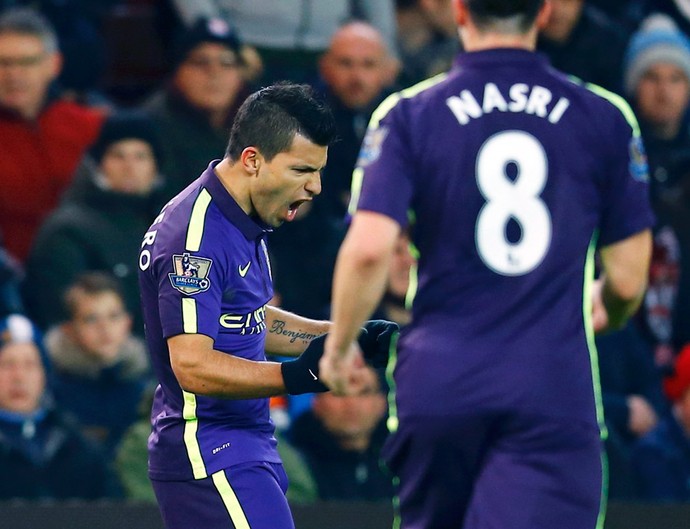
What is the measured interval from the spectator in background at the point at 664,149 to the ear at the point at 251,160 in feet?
12.2

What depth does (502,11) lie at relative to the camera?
3.06 m

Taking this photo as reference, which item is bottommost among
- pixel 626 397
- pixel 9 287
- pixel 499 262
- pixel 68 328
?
pixel 626 397

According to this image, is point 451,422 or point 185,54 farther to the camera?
point 185,54

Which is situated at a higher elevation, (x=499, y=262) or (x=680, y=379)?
(x=499, y=262)

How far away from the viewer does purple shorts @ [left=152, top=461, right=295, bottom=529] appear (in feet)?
11.8

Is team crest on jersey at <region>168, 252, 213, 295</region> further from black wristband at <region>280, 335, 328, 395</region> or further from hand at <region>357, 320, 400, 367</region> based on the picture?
hand at <region>357, 320, 400, 367</region>

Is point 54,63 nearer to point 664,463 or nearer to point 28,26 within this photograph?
point 28,26

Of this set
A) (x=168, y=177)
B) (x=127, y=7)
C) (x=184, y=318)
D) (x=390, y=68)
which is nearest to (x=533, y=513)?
(x=184, y=318)

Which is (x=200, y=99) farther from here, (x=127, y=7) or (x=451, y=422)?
(x=451, y=422)

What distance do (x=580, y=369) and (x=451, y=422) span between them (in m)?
0.31

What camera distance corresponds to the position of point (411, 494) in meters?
3.13

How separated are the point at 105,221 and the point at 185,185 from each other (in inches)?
17.7

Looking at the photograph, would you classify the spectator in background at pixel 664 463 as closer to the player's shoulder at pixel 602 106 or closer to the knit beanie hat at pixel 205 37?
the knit beanie hat at pixel 205 37

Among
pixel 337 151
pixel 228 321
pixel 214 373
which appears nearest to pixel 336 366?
pixel 214 373
